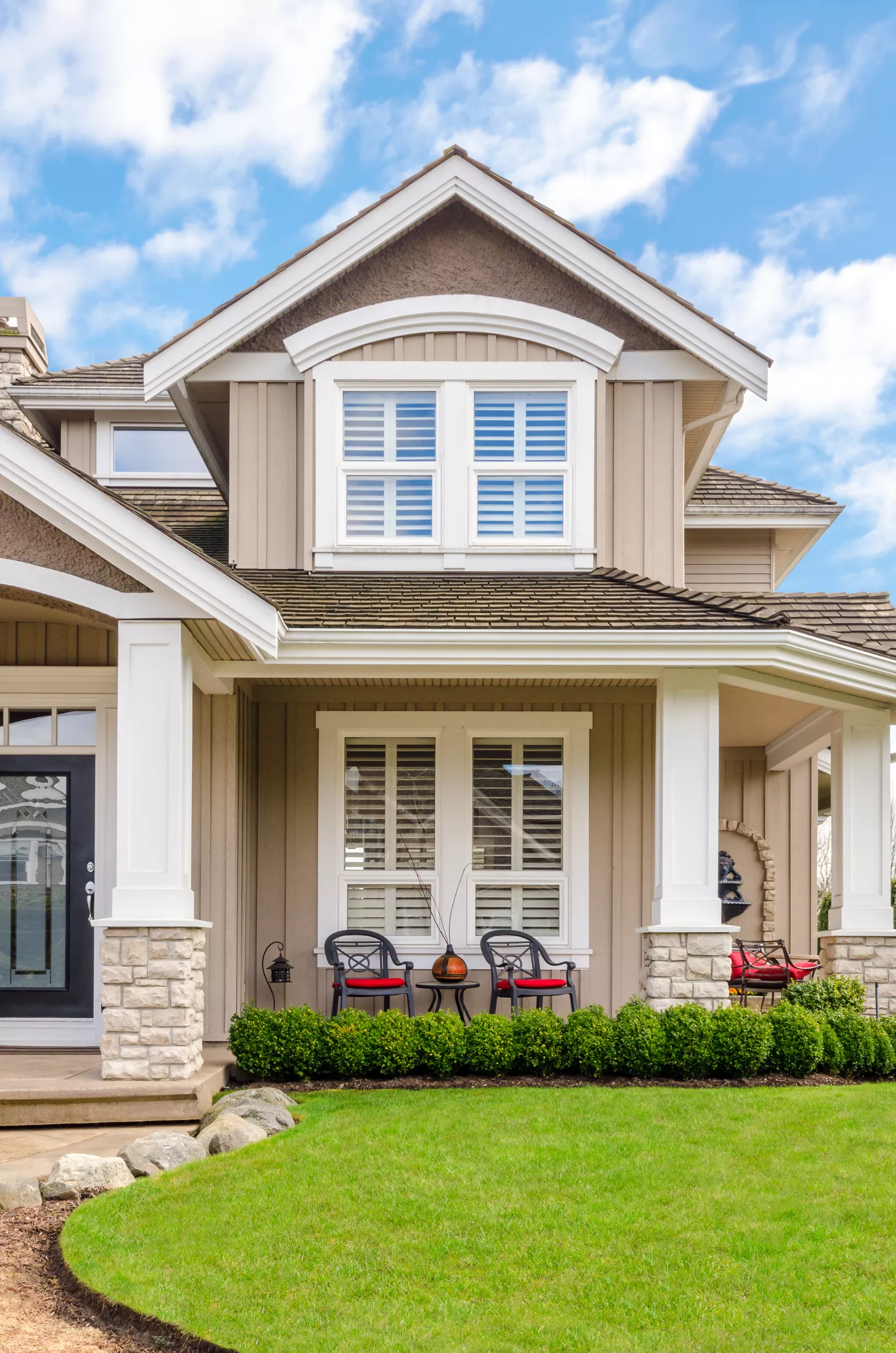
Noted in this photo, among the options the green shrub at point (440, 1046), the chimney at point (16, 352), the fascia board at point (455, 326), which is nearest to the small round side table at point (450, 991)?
the green shrub at point (440, 1046)

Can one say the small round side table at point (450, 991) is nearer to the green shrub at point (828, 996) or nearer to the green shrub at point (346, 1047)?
the green shrub at point (346, 1047)

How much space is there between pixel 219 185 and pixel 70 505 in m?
38.8

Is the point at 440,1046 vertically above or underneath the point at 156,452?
underneath

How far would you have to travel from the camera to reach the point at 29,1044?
910 cm

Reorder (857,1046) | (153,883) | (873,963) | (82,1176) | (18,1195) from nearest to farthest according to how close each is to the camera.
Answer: (18,1195) → (82,1176) → (153,883) → (857,1046) → (873,963)

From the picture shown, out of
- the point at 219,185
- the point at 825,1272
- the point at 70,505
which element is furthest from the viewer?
the point at 219,185

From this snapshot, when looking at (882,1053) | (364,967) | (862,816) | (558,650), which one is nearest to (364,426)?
(558,650)

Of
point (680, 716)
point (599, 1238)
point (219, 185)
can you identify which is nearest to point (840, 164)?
point (219, 185)

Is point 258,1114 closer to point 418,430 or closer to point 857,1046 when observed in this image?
point 857,1046

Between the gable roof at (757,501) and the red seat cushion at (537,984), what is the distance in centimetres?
513

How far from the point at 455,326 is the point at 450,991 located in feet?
17.1

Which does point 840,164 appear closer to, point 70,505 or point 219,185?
point 219,185

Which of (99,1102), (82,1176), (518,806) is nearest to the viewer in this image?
(82,1176)

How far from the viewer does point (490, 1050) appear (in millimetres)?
8250
